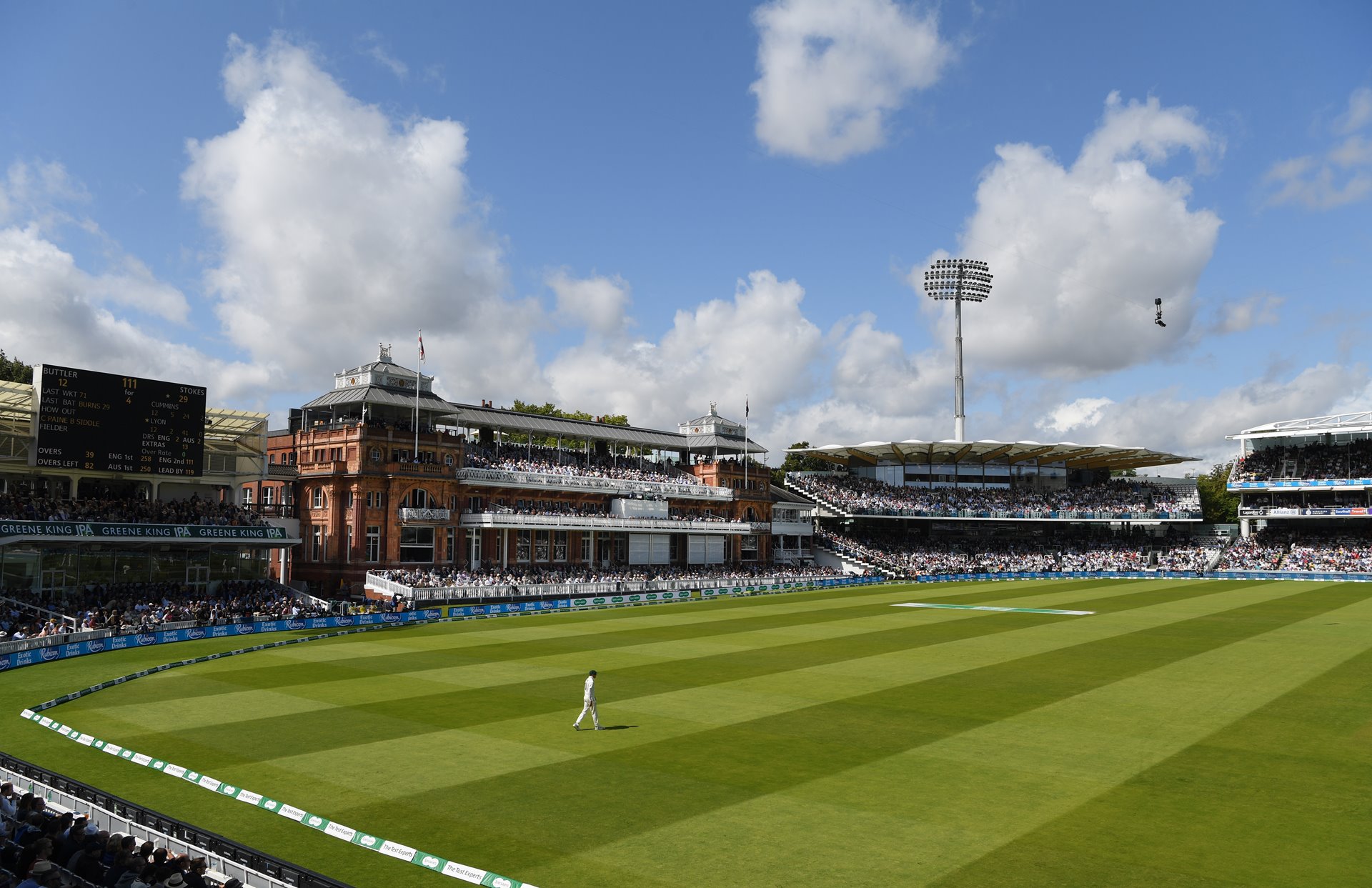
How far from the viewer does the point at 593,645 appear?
36.9 m

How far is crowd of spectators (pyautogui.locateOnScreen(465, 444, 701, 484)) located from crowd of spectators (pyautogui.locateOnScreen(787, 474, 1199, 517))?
1924 centimetres

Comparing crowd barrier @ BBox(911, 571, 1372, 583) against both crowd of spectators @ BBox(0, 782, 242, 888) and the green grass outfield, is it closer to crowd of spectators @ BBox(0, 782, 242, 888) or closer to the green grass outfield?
the green grass outfield

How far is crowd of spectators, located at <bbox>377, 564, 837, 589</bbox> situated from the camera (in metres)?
56.2

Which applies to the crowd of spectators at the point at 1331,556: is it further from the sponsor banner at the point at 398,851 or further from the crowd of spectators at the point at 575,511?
the sponsor banner at the point at 398,851

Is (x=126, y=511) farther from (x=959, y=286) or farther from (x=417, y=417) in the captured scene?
(x=959, y=286)

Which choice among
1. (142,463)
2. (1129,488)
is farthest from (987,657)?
(1129,488)

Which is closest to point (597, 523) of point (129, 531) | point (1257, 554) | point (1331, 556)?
point (129, 531)

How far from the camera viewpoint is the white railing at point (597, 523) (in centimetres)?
6219

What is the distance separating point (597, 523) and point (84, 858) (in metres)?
56.8

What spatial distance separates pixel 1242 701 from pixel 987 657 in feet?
30.0

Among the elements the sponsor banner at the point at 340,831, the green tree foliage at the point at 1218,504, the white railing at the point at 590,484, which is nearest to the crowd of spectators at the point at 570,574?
the white railing at the point at 590,484

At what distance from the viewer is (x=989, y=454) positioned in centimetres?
9375

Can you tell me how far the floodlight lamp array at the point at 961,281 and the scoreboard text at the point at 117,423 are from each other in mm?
67501

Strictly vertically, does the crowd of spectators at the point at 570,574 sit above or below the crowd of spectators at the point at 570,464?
below
